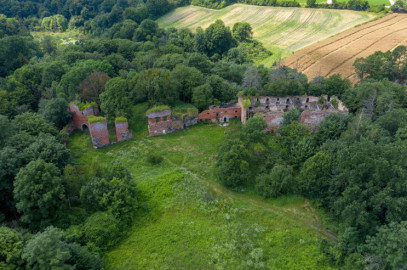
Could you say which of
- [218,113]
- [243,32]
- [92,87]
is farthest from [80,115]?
[243,32]

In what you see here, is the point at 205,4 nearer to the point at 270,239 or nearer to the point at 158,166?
the point at 158,166

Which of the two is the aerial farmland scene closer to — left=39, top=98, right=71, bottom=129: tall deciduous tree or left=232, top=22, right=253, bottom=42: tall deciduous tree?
left=39, top=98, right=71, bottom=129: tall deciduous tree

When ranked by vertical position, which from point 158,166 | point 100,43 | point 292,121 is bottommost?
point 158,166

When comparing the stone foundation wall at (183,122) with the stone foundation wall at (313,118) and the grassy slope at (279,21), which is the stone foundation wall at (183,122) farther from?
the grassy slope at (279,21)

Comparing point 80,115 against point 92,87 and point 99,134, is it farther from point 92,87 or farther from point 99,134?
point 99,134

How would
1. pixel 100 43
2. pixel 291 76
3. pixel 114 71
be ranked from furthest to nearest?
1. pixel 100 43
2. pixel 114 71
3. pixel 291 76

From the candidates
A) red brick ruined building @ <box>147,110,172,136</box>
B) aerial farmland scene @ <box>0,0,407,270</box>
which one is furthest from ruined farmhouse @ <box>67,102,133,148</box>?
red brick ruined building @ <box>147,110,172,136</box>

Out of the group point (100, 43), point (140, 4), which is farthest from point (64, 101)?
point (140, 4)
